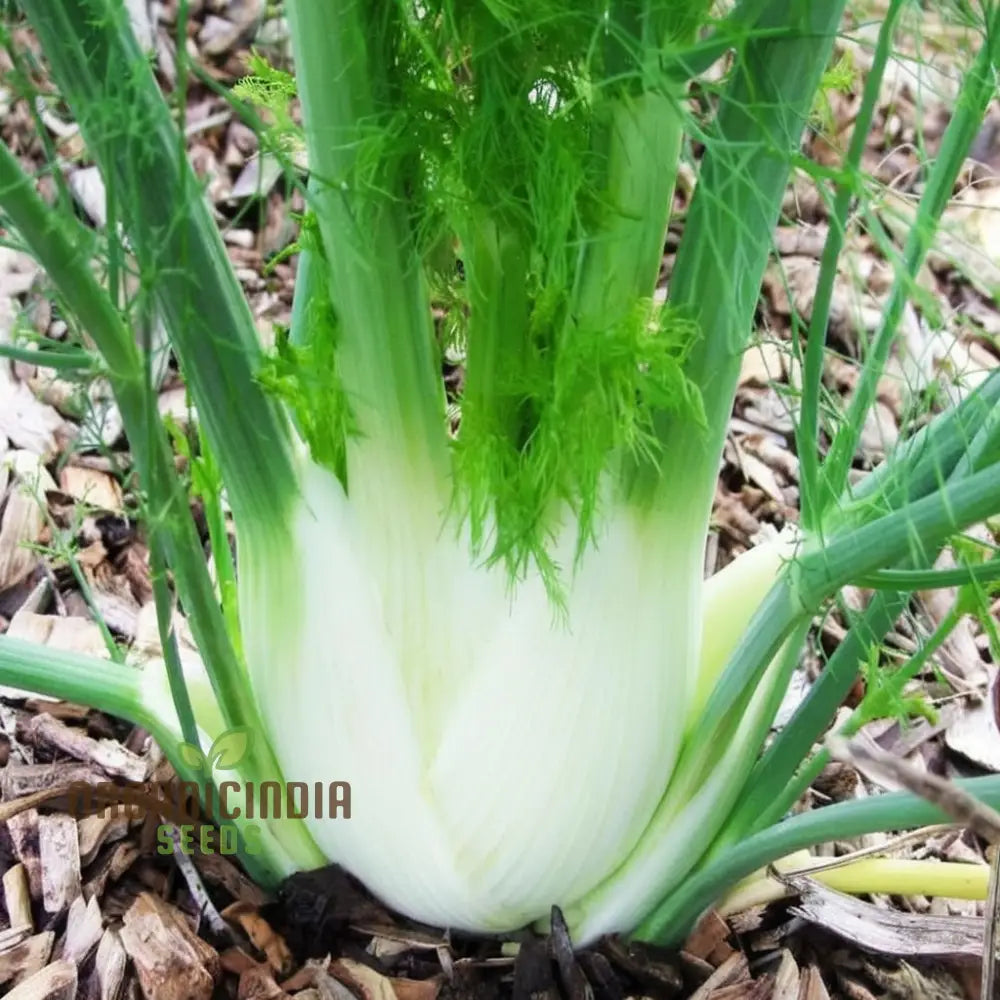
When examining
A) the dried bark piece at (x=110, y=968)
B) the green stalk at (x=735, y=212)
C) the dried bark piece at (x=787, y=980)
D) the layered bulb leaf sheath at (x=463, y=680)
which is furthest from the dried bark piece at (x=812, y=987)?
the dried bark piece at (x=110, y=968)

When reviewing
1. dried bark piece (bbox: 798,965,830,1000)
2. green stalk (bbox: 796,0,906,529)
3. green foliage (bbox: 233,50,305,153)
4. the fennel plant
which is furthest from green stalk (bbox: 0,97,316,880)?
dried bark piece (bbox: 798,965,830,1000)

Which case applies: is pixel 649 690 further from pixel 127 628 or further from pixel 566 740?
pixel 127 628

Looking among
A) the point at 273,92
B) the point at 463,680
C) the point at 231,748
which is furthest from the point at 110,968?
the point at 273,92

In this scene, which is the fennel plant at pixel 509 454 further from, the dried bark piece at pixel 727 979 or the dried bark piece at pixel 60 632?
the dried bark piece at pixel 60 632

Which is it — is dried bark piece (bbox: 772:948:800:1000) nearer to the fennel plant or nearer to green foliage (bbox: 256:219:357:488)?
the fennel plant

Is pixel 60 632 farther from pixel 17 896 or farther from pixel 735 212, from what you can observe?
pixel 735 212

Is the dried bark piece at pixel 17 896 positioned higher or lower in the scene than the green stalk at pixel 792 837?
lower
